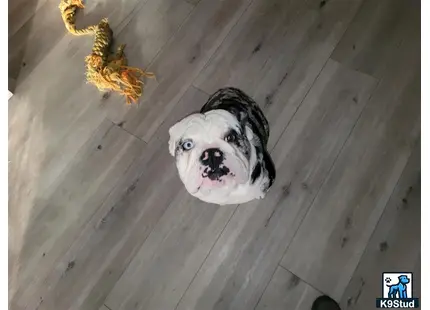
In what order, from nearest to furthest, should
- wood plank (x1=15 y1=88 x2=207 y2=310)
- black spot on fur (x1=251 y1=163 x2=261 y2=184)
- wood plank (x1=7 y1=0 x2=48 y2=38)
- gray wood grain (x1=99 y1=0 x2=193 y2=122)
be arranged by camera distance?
black spot on fur (x1=251 y1=163 x2=261 y2=184)
wood plank (x1=15 y1=88 x2=207 y2=310)
gray wood grain (x1=99 y1=0 x2=193 y2=122)
wood plank (x1=7 y1=0 x2=48 y2=38)

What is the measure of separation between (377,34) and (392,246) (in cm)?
95

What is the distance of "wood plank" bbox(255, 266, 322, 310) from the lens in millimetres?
1520

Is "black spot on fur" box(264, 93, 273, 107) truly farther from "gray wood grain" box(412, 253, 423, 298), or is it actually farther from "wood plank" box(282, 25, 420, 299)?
"gray wood grain" box(412, 253, 423, 298)

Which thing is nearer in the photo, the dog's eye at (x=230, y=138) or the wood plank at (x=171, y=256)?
the dog's eye at (x=230, y=138)

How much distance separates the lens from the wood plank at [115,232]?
5.31 feet

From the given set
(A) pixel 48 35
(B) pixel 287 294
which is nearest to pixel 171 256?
(B) pixel 287 294

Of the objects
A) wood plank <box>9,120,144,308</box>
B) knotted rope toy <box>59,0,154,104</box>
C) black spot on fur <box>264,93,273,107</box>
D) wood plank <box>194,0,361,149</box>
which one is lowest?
wood plank <box>9,120,144,308</box>

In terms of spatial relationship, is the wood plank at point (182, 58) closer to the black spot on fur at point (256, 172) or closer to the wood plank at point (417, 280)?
the black spot on fur at point (256, 172)

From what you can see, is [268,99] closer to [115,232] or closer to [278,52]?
[278,52]

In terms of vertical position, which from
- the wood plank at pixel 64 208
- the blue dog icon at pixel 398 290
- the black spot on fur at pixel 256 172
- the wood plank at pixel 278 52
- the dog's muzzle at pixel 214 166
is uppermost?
the wood plank at pixel 278 52

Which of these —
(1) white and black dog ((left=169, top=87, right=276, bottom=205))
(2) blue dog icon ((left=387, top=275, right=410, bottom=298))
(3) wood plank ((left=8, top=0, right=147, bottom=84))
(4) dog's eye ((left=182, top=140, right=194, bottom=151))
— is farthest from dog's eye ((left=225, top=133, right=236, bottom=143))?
(3) wood plank ((left=8, top=0, right=147, bottom=84))

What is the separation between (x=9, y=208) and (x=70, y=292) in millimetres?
459

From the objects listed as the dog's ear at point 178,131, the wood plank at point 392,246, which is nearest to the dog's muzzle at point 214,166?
the dog's ear at point 178,131

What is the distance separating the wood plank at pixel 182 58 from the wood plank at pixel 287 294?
798 millimetres
